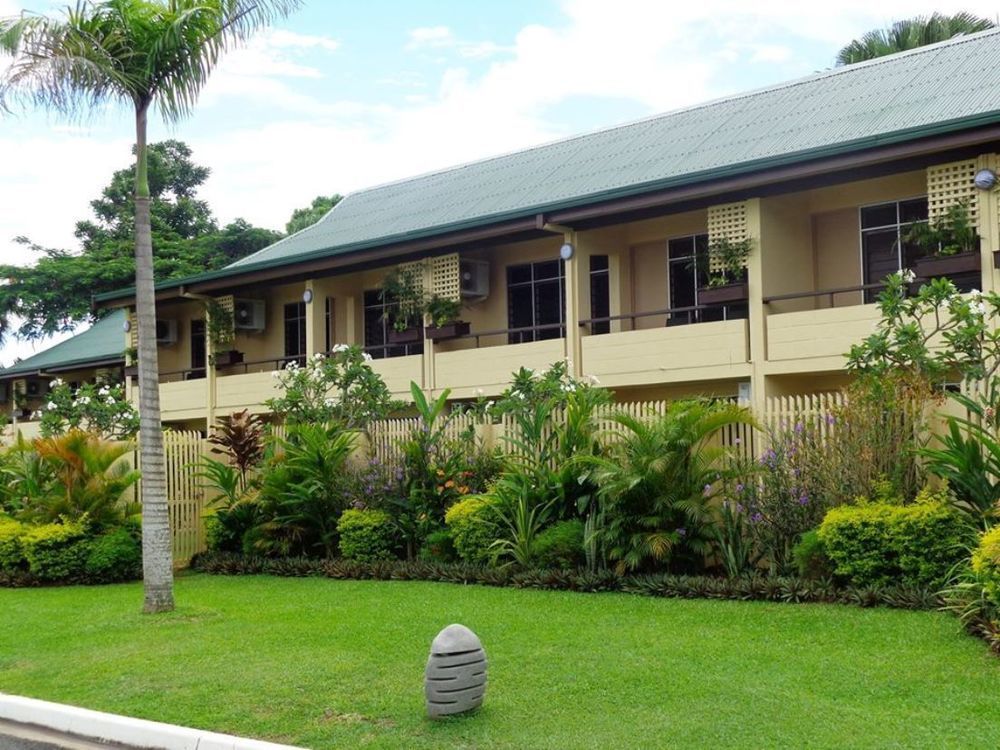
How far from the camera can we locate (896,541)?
1029 centimetres

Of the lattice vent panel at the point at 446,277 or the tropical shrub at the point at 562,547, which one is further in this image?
the lattice vent panel at the point at 446,277

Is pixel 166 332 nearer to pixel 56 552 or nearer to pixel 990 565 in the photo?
pixel 56 552

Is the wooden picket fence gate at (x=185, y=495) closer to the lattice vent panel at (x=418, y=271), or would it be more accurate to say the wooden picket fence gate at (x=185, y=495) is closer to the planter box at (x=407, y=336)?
the planter box at (x=407, y=336)

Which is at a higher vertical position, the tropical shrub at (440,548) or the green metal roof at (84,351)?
the green metal roof at (84,351)

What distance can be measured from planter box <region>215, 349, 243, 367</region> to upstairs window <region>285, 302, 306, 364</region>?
1089 millimetres

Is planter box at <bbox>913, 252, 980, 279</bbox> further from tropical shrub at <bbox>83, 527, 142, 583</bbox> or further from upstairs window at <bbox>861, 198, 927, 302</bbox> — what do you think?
tropical shrub at <bbox>83, 527, 142, 583</bbox>

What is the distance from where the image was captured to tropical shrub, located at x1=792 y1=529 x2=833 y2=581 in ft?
36.1

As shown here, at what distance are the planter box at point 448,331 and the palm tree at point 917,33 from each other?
48.1ft

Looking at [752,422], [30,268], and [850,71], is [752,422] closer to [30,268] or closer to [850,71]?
[850,71]

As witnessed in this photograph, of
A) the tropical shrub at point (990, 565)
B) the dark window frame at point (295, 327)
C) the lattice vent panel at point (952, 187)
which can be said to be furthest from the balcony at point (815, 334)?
the dark window frame at point (295, 327)

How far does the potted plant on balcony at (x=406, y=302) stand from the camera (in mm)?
20547

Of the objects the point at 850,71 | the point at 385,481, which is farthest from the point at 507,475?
the point at 850,71

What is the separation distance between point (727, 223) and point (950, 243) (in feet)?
10.2

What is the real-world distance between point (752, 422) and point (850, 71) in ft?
32.5
